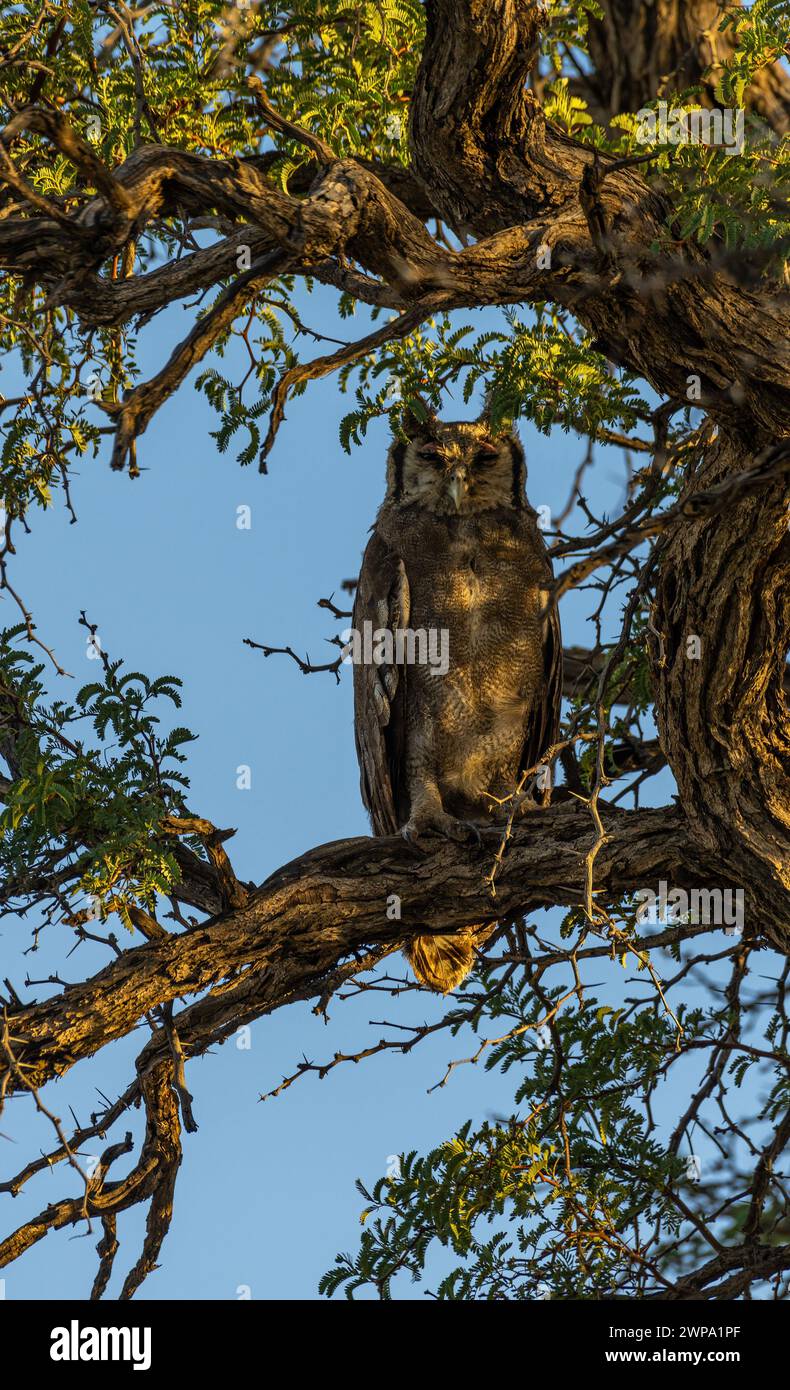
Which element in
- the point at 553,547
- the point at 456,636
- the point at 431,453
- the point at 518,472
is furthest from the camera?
the point at 518,472

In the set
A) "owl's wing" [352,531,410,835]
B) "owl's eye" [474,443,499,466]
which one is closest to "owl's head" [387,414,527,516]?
"owl's eye" [474,443,499,466]

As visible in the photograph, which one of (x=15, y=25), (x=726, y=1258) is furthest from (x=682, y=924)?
(x=15, y=25)

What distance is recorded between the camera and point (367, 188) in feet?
10.7

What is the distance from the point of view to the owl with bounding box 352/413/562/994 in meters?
5.70

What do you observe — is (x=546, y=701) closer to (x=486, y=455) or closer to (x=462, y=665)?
(x=462, y=665)

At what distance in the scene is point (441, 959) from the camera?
17.0 ft

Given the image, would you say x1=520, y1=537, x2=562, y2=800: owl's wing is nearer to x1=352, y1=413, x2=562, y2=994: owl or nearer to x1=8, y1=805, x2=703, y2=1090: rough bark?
A: x1=352, y1=413, x2=562, y2=994: owl

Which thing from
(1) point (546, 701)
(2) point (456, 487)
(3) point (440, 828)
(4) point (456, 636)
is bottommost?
(3) point (440, 828)

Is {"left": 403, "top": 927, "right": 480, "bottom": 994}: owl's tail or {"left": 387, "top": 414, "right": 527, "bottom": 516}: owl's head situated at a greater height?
{"left": 387, "top": 414, "right": 527, "bottom": 516}: owl's head

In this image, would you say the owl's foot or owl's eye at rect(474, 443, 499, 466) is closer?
the owl's foot

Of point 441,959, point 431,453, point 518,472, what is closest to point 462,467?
point 431,453

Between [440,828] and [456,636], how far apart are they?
1.03m

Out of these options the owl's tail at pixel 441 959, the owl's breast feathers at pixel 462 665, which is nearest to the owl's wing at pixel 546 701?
the owl's breast feathers at pixel 462 665

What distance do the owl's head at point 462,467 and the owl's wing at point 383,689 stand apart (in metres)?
0.30
